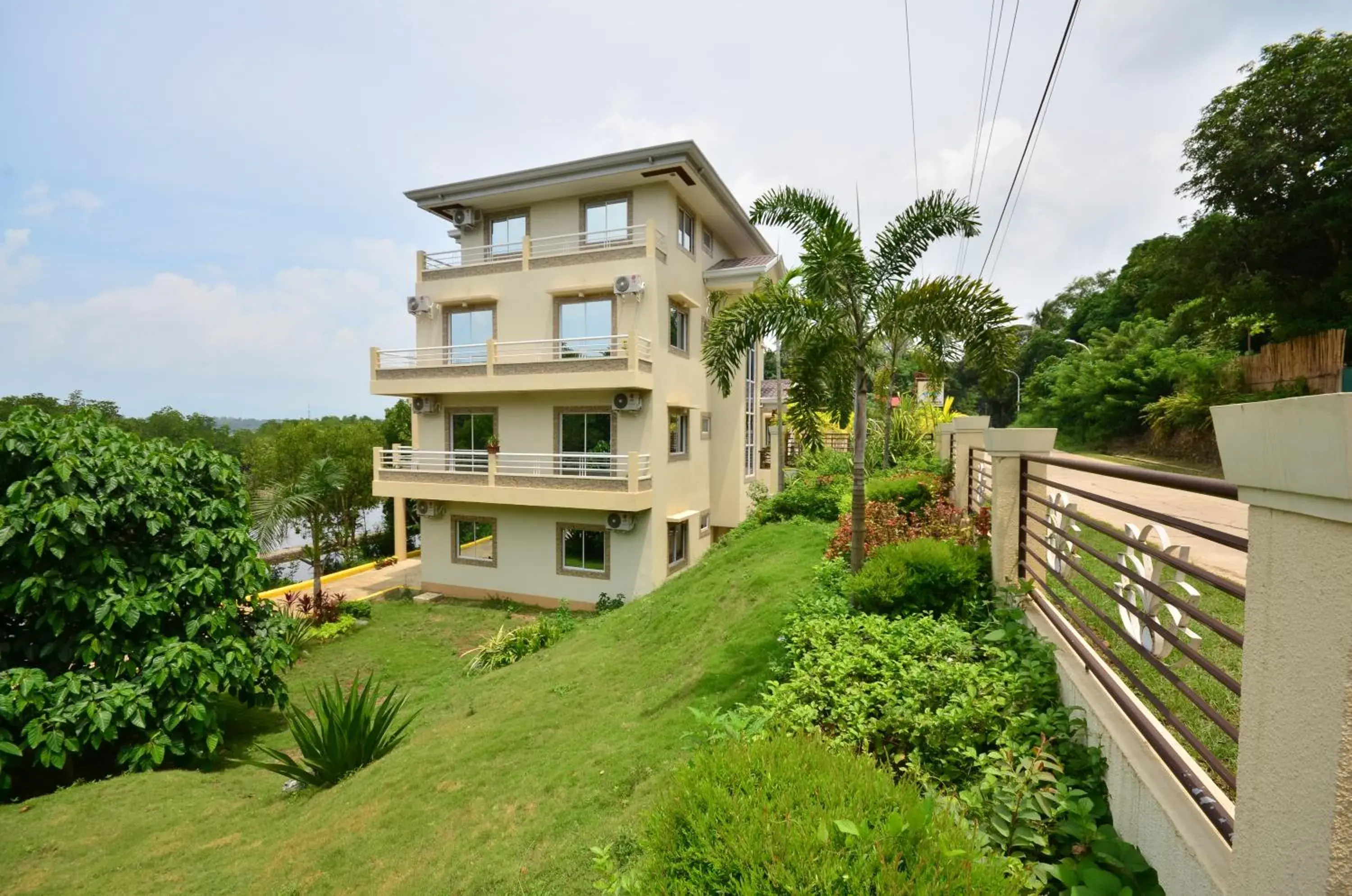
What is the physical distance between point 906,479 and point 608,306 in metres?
8.18

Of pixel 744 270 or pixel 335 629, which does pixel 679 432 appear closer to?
pixel 744 270

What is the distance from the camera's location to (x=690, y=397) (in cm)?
1653

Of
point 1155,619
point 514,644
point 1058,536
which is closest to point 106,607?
point 514,644

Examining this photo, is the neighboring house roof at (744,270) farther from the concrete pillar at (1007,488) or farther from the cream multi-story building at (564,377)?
the concrete pillar at (1007,488)

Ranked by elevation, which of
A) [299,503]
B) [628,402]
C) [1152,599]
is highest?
[628,402]

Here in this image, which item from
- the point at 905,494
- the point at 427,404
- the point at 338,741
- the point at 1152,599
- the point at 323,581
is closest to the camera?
the point at 1152,599

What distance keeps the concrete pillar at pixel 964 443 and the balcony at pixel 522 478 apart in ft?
22.0

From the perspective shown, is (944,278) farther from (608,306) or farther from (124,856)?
(124,856)

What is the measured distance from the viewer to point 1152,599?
330cm

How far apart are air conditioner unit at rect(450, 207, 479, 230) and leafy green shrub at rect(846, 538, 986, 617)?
586 inches

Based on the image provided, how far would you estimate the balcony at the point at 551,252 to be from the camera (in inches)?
565

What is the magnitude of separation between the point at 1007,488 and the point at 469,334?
14.4 m

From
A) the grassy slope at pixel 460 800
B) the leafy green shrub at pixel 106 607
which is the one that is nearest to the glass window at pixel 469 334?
the leafy green shrub at pixel 106 607

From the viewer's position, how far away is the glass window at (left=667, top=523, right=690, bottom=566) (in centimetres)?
1544
